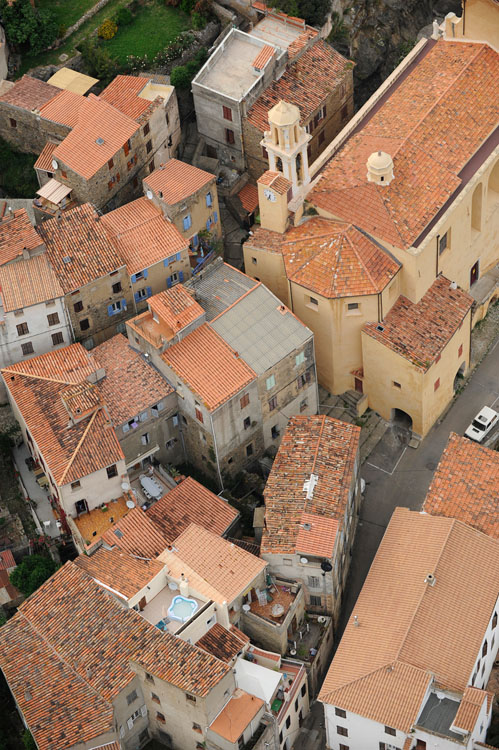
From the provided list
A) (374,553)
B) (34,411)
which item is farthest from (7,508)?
(374,553)

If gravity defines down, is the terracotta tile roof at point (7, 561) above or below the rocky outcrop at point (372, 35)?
below

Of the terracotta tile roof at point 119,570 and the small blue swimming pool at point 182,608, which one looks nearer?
the small blue swimming pool at point 182,608

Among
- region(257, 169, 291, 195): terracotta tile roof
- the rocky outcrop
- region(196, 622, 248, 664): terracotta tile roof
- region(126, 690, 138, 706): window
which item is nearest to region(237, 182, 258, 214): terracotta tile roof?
region(257, 169, 291, 195): terracotta tile roof

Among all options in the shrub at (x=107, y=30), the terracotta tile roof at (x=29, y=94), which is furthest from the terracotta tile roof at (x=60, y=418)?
the shrub at (x=107, y=30)

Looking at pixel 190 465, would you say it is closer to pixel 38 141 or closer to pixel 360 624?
pixel 360 624

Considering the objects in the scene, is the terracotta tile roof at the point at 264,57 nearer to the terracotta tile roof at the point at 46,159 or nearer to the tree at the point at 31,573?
the terracotta tile roof at the point at 46,159

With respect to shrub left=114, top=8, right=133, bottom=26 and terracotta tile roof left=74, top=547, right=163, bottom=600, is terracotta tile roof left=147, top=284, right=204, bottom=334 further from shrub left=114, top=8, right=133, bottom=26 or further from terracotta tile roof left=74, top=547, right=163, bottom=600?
shrub left=114, top=8, right=133, bottom=26
